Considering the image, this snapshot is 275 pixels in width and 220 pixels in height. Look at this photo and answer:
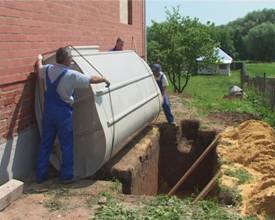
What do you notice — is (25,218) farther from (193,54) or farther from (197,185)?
(193,54)

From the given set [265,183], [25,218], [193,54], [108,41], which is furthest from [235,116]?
[193,54]

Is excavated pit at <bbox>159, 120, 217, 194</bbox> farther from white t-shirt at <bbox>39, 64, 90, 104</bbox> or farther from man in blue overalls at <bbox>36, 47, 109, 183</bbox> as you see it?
white t-shirt at <bbox>39, 64, 90, 104</bbox>

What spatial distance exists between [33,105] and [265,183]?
3.86 metres

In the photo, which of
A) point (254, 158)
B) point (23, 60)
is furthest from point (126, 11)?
point (23, 60)

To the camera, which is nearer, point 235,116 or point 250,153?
point 250,153

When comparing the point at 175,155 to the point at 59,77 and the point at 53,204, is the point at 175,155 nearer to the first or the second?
the point at 59,77

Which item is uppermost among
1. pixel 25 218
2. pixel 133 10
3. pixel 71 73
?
pixel 133 10

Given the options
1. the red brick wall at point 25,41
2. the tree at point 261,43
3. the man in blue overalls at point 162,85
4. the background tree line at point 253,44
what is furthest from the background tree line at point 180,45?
the tree at point 261,43

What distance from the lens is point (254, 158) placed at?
→ 31.8 feet

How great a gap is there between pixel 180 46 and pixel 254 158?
20.7 m

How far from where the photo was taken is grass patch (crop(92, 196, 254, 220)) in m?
6.39

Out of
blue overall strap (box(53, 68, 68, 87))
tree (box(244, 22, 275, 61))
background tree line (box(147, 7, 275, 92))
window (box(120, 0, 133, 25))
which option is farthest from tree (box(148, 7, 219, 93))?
tree (box(244, 22, 275, 61))

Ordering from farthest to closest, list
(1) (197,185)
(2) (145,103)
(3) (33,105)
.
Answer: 1. (1) (197,185)
2. (2) (145,103)
3. (3) (33,105)

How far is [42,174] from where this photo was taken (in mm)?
7895
